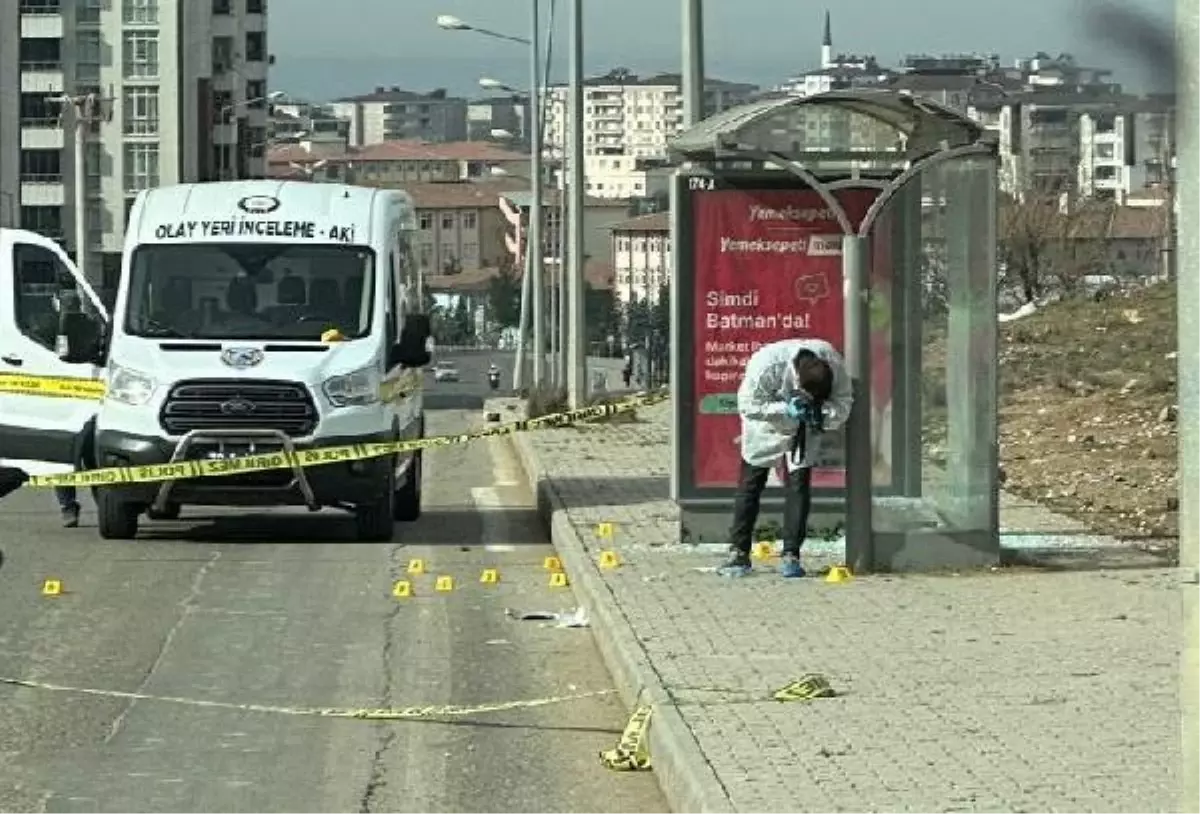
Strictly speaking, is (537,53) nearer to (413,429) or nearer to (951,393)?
(413,429)

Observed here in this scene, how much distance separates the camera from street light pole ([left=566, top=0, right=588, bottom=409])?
3484 cm

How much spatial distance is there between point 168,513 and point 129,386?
178 cm

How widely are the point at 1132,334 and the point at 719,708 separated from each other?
22.5 meters

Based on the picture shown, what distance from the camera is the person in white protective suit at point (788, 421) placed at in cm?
1364

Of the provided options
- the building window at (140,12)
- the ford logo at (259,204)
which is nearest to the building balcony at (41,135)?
the building window at (140,12)

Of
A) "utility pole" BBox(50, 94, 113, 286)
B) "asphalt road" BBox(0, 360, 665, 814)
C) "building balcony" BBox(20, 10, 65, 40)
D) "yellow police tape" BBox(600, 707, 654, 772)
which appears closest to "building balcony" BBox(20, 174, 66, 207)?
"utility pole" BBox(50, 94, 113, 286)

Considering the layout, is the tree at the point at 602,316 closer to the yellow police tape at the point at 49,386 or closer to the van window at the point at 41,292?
the van window at the point at 41,292

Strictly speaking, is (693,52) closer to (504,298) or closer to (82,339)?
(82,339)

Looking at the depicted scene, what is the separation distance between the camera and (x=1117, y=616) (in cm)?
1170

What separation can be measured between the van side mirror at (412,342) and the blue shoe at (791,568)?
548 centimetres

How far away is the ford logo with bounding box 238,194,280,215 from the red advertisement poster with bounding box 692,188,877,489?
4.58 m

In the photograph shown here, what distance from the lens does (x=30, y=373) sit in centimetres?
1986

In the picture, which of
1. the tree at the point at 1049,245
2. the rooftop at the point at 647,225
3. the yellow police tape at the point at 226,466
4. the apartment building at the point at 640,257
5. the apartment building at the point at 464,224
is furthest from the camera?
the apartment building at the point at 464,224

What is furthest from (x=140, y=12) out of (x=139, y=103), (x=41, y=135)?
(x=41, y=135)
